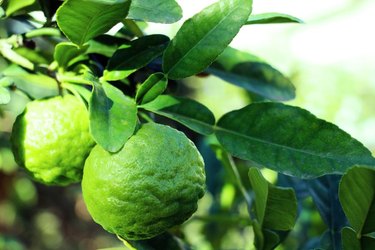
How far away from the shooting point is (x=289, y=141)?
72 centimetres

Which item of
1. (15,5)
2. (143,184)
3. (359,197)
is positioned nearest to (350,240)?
(359,197)

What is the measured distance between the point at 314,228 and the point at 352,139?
0.90 metres

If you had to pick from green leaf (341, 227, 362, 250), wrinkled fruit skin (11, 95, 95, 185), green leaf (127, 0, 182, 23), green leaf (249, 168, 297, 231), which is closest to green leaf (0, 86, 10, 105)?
wrinkled fruit skin (11, 95, 95, 185)

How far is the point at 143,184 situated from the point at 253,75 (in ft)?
1.33

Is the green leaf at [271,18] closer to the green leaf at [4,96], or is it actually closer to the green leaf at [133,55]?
the green leaf at [133,55]

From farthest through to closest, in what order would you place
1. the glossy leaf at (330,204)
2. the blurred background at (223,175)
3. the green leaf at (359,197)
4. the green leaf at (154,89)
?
the blurred background at (223,175), the glossy leaf at (330,204), the green leaf at (154,89), the green leaf at (359,197)

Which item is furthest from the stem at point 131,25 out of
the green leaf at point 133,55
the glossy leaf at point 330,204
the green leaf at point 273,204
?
the glossy leaf at point 330,204

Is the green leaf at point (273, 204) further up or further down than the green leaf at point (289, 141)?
further down

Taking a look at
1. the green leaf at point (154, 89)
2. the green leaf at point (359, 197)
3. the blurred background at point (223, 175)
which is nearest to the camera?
Result: the green leaf at point (359, 197)

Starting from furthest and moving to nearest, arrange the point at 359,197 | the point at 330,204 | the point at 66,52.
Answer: the point at 330,204 < the point at 66,52 < the point at 359,197

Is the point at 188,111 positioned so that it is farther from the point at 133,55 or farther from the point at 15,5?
the point at 15,5

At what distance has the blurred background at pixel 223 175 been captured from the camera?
149 centimetres

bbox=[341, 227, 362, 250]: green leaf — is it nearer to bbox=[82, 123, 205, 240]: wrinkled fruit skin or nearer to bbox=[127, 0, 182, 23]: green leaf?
bbox=[82, 123, 205, 240]: wrinkled fruit skin

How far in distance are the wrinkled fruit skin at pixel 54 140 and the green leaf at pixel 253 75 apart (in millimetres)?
305
